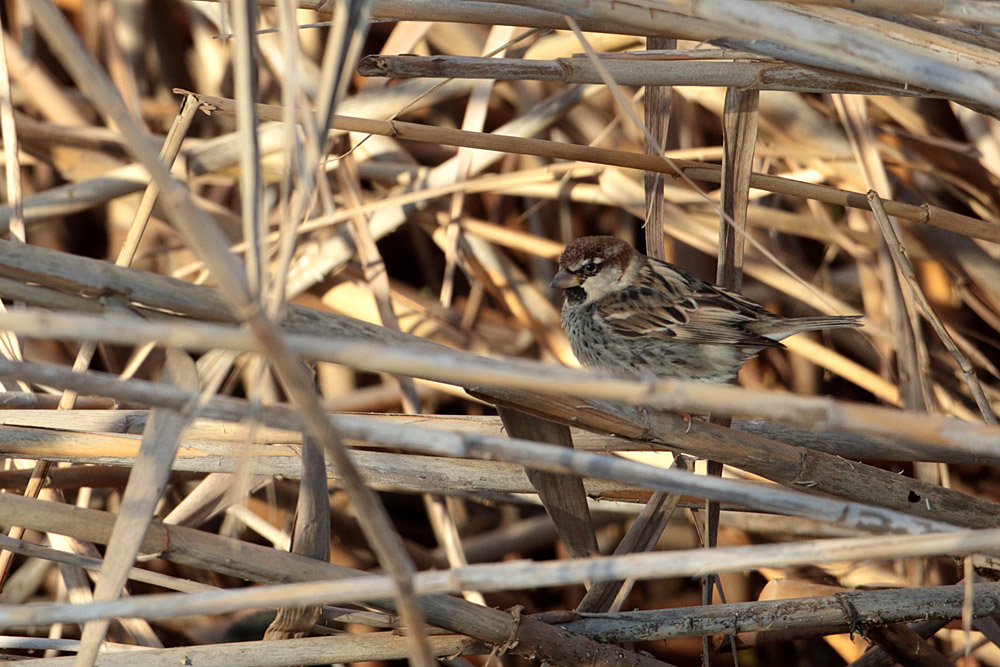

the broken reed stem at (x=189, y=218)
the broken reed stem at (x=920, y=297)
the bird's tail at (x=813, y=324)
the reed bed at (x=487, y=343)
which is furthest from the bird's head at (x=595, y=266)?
the broken reed stem at (x=189, y=218)

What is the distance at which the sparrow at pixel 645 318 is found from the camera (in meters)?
2.60

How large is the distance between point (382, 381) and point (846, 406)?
2.71m

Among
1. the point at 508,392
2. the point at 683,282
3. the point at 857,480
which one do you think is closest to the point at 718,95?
the point at 683,282

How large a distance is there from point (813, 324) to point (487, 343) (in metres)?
1.37

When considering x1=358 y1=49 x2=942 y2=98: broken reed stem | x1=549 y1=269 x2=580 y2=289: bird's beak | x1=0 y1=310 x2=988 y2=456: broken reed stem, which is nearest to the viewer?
x1=0 y1=310 x2=988 y2=456: broken reed stem

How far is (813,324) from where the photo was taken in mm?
2318

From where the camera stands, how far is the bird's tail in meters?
2.28

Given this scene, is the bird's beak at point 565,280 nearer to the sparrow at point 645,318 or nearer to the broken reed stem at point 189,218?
the sparrow at point 645,318

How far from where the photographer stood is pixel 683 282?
268 centimetres

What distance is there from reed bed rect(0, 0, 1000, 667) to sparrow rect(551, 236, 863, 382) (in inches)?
12.1

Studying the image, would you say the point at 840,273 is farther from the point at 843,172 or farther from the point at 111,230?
the point at 111,230

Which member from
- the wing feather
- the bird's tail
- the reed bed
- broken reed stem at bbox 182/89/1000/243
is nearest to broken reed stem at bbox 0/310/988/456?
the reed bed

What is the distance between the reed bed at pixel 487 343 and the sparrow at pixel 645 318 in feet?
1.01

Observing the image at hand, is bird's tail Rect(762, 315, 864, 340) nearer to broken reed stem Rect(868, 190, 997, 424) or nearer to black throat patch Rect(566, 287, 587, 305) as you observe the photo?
broken reed stem Rect(868, 190, 997, 424)
